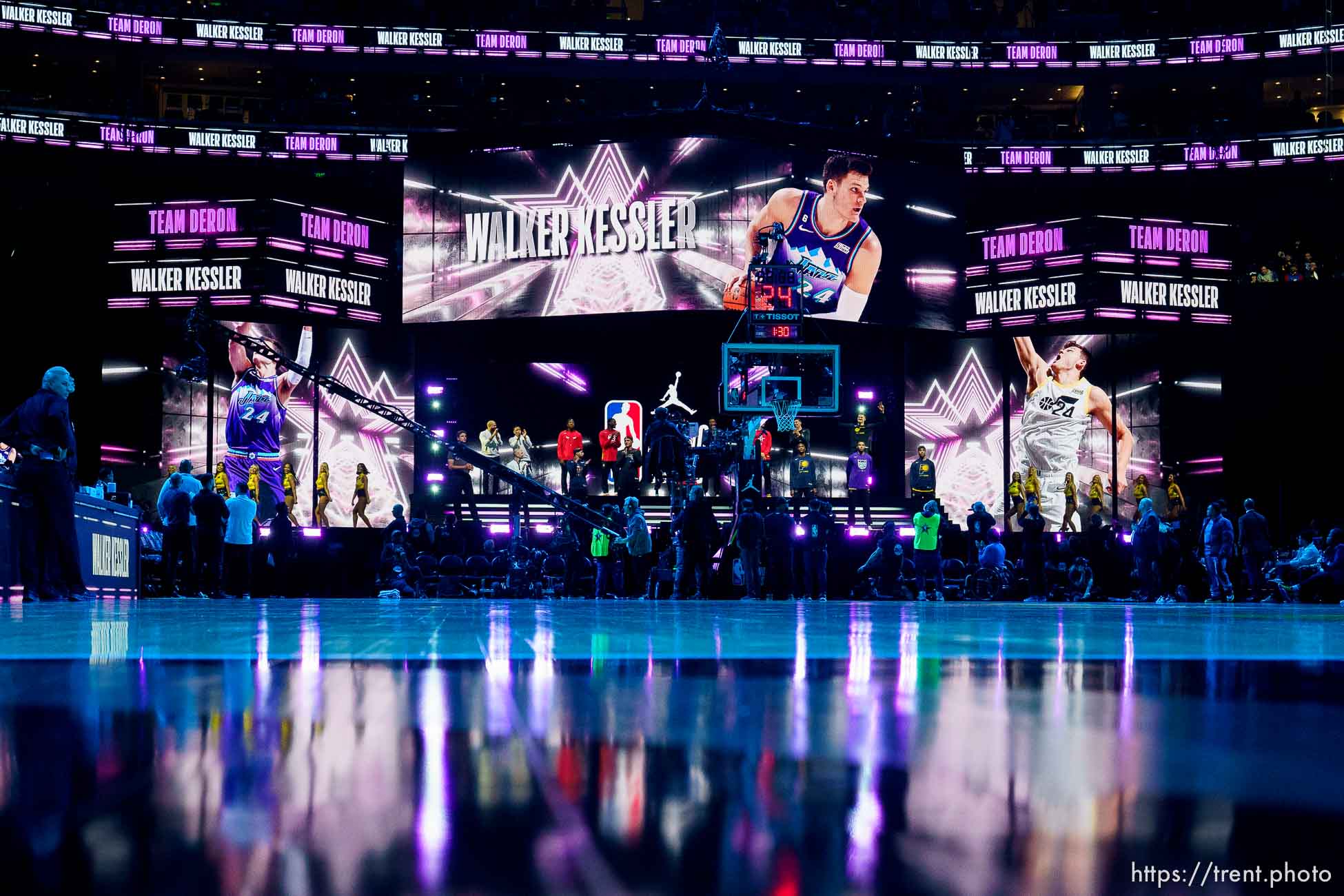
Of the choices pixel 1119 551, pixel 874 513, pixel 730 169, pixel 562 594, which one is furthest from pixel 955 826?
pixel 730 169

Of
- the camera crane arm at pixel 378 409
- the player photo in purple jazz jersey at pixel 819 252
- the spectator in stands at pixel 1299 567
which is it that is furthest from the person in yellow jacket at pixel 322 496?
the spectator in stands at pixel 1299 567

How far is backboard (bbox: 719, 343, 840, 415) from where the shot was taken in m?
22.6

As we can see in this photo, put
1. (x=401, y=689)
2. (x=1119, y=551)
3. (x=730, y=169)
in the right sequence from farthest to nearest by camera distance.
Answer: (x=730, y=169)
(x=1119, y=551)
(x=401, y=689)

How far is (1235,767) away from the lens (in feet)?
6.27

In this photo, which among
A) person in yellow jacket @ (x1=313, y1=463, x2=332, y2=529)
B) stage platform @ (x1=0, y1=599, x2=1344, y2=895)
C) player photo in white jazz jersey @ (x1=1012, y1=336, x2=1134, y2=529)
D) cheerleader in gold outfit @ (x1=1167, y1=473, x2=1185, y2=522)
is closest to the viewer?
stage platform @ (x1=0, y1=599, x2=1344, y2=895)

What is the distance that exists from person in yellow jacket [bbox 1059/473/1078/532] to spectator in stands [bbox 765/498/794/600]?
12.3m

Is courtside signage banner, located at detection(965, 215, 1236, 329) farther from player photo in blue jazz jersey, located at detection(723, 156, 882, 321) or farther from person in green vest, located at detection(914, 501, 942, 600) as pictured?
person in green vest, located at detection(914, 501, 942, 600)

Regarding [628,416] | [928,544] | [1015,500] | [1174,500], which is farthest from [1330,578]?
[628,416]

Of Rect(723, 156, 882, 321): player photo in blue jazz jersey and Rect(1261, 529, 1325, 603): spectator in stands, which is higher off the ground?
Rect(723, 156, 882, 321): player photo in blue jazz jersey

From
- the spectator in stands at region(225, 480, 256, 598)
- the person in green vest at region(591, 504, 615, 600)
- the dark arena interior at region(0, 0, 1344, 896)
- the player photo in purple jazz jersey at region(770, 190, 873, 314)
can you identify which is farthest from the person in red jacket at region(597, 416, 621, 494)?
the spectator in stands at region(225, 480, 256, 598)

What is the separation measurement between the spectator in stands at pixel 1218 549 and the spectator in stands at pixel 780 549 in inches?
264

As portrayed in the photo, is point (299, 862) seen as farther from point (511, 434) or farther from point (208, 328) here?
point (511, 434)

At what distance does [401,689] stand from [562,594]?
1813cm

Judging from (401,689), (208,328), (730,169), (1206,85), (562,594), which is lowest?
(562,594)
